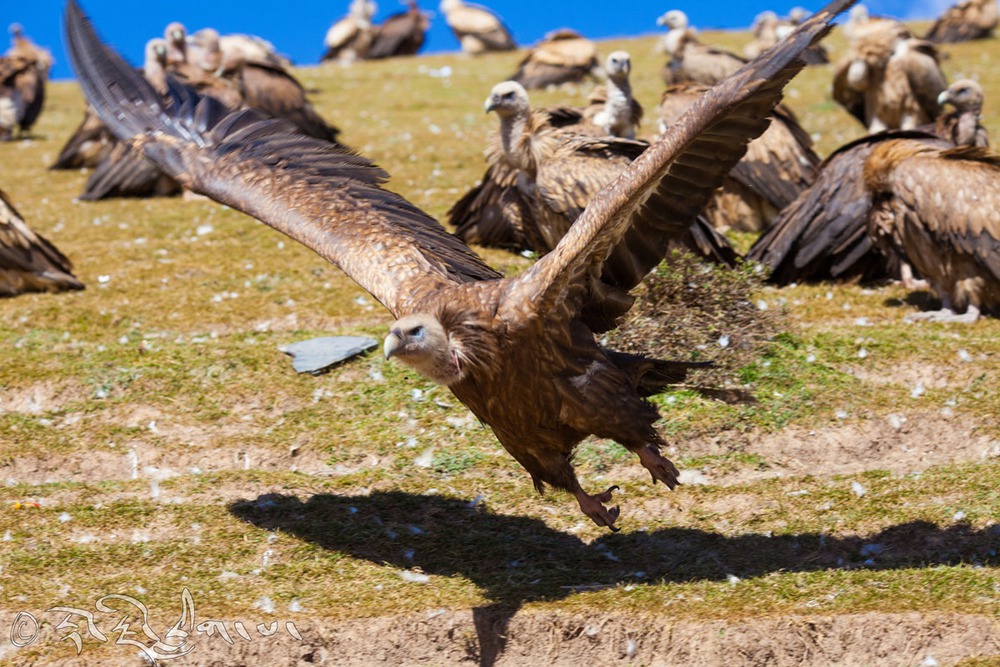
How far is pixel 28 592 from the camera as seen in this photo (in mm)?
5750

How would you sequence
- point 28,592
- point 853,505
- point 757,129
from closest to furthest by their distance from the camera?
point 757,129
point 28,592
point 853,505

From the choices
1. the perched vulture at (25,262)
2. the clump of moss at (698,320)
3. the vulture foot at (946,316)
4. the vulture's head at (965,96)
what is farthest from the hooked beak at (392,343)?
the vulture's head at (965,96)

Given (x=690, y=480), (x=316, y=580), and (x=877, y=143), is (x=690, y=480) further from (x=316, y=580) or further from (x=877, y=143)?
(x=877, y=143)

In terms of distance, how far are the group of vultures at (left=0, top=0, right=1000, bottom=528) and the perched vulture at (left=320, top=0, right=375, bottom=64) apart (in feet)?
60.4

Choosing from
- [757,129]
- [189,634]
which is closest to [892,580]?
[757,129]

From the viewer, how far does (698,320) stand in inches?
310

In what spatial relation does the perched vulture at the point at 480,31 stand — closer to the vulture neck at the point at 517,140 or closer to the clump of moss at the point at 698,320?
the vulture neck at the point at 517,140

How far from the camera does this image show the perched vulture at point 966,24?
84.0 feet

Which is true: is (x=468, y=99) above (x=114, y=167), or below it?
above

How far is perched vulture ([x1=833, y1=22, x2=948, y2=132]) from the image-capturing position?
1317 centimetres

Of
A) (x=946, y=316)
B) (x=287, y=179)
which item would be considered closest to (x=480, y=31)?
(x=946, y=316)

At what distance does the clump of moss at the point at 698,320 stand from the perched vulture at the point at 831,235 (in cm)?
151

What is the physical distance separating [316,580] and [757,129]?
290cm

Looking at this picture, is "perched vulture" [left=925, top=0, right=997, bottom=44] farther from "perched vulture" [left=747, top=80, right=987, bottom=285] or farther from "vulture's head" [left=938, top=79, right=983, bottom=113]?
"perched vulture" [left=747, top=80, right=987, bottom=285]
